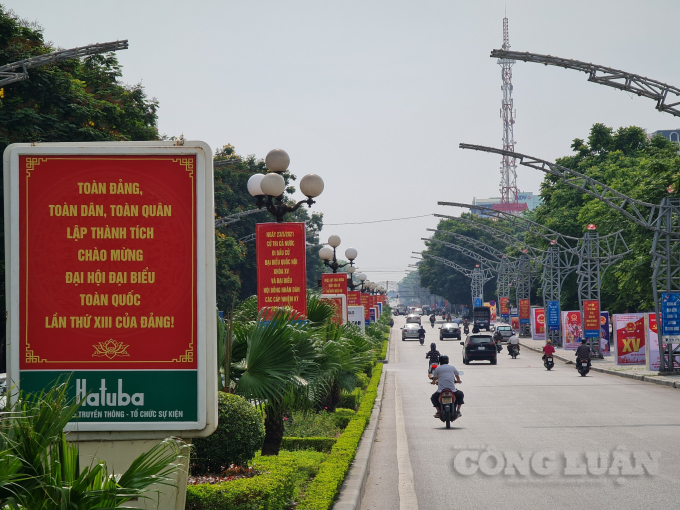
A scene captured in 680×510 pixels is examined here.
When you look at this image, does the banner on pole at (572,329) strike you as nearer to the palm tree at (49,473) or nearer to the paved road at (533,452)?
the paved road at (533,452)

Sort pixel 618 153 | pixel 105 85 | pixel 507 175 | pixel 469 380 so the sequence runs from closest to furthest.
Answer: pixel 469 380 < pixel 105 85 < pixel 618 153 < pixel 507 175

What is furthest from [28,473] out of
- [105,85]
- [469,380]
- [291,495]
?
[105,85]

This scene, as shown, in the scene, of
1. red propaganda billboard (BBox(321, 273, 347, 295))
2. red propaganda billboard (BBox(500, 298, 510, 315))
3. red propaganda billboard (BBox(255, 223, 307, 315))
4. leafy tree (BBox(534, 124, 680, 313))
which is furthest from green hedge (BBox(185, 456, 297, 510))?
red propaganda billboard (BBox(500, 298, 510, 315))

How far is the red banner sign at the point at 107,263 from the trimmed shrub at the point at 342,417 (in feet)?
38.5

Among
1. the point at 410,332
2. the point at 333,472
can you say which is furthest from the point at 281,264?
the point at 410,332

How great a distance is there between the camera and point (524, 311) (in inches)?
2948

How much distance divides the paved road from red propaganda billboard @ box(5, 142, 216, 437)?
5.16 m

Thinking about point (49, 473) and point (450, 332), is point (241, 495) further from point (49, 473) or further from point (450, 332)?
point (450, 332)

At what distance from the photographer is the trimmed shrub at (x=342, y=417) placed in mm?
16656

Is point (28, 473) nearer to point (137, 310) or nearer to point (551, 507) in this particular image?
point (137, 310)

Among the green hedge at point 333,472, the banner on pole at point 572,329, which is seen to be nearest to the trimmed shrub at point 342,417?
the green hedge at point 333,472

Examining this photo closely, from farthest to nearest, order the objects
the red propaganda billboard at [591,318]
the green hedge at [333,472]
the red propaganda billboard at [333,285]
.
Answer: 1. the red propaganda billboard at [591,318]
2. the red propaganda billboard at [333,285]
3. the green hedge at [333,472]

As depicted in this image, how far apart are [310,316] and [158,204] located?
1031 cm

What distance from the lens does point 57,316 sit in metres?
5.19
